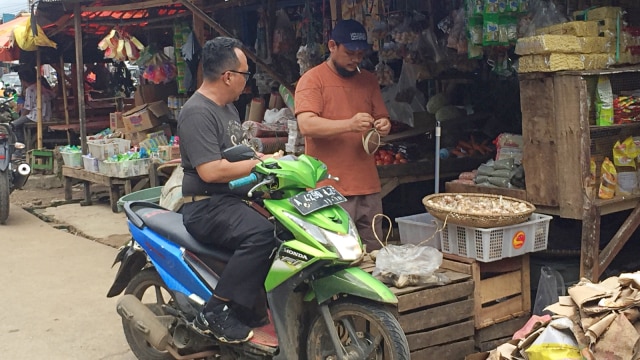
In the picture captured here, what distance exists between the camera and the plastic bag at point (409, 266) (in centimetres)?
412

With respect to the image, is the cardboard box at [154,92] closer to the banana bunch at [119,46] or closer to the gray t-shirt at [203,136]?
the banana bunch at [119,46]

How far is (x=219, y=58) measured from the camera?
391 cm

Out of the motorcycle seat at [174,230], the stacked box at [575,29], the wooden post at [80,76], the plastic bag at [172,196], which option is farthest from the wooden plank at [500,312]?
the wooden post at [80,76]

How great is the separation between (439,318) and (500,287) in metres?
0.60

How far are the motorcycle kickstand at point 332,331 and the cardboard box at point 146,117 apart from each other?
8.67 m

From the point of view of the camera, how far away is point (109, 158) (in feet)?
32.7

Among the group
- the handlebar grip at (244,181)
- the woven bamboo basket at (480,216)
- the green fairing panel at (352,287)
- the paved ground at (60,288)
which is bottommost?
the paved ground at (60,288)

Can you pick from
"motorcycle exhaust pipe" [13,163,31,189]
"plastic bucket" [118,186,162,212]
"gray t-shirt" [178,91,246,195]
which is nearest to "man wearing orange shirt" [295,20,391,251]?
"gray t-shirt" [178,91,246,195]

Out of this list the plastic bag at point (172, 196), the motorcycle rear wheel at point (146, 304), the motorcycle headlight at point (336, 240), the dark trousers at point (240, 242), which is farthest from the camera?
the plastic bag at point (172, 196)

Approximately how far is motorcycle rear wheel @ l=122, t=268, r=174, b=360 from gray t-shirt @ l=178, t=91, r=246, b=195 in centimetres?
82

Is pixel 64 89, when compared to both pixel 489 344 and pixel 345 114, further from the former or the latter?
pixel 489 344

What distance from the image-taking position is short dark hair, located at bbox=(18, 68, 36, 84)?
15.0 meters

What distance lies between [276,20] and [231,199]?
5.88 metres

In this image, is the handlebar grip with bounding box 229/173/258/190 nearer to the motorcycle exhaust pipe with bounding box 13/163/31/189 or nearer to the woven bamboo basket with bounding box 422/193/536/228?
the woven bamboo basket with bounding box 422/193/536/228
